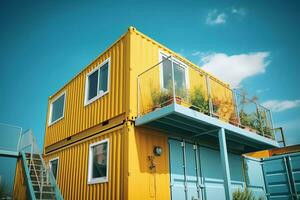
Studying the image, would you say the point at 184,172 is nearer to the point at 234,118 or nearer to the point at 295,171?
the point at 234,118

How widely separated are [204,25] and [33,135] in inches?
729

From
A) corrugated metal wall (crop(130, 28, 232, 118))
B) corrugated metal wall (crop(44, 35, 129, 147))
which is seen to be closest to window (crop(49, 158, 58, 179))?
corrugated metal wall (crop(44, 35, 129, 147))

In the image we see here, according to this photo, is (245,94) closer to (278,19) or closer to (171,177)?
(171,177)

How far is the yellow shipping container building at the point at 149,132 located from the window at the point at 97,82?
41mm

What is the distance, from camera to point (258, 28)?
1858cm

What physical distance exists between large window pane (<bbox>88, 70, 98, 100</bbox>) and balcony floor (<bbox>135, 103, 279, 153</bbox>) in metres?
3.39

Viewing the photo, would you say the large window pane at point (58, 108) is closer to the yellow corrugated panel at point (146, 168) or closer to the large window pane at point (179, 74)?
the large window pane at point (179, 74)

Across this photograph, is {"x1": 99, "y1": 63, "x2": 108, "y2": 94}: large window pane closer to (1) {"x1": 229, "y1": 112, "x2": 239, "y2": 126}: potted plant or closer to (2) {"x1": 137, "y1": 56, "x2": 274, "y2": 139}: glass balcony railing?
(2) {"x1": 137, "y1": 56, "x2": 274, "y2": 139}: glass balcony railing

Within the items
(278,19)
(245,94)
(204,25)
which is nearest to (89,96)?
(245,94)

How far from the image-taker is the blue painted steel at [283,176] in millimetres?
8906

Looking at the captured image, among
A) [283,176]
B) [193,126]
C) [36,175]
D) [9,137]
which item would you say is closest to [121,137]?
[193,126]

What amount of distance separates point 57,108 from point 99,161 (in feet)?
20.1

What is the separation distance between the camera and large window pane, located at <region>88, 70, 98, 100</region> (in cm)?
951

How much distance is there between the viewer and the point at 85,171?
8.22 m
